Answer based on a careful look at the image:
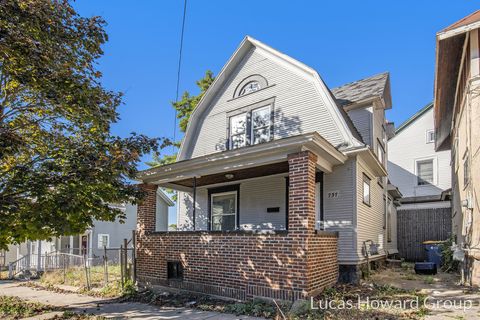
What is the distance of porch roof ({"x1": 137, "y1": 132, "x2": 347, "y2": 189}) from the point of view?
754 cm

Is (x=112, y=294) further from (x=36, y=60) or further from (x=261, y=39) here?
(x=261, y=39)

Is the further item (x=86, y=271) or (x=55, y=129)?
(x=86, y=271)

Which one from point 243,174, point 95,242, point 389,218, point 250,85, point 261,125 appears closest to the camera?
point 243,174

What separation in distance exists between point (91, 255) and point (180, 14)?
1408 cm

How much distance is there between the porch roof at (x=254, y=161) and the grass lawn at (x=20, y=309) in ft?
13.3

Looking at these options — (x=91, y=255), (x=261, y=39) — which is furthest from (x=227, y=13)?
(x=91, y=255)

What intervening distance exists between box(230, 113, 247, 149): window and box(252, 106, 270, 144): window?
35 centimetres

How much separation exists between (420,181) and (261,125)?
13429 millimetres

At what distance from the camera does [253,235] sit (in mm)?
7828

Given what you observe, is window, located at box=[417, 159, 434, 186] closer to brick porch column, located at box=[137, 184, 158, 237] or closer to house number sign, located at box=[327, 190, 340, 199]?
house number sign, located at box=[327, 190, 340, 199]

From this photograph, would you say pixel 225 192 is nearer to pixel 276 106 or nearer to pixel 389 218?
pixel 276 106

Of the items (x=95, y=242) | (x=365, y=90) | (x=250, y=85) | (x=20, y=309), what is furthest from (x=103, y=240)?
(x=365, y=90)

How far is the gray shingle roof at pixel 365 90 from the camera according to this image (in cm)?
1180

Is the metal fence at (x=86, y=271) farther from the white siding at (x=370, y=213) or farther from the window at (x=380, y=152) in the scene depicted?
the window at (x=380, y=152)
